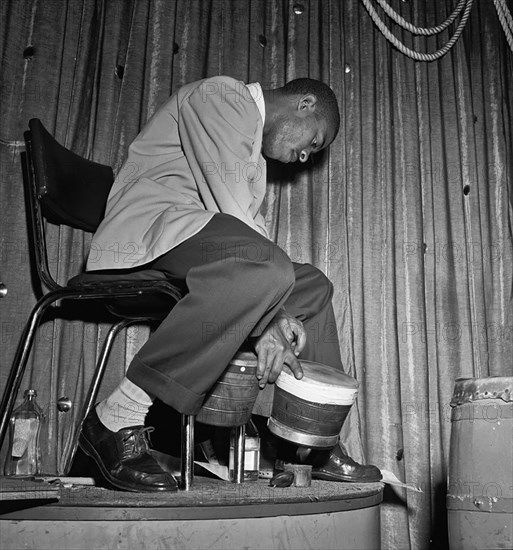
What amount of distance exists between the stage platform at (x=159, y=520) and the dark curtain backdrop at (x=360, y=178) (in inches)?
38.8

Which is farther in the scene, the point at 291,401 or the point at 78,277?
the point at 78,277

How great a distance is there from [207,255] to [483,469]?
2.38 feet

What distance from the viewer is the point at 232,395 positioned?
5.02 feet

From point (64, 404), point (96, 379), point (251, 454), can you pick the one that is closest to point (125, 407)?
point (251, 454)

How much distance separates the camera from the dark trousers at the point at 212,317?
1430mm

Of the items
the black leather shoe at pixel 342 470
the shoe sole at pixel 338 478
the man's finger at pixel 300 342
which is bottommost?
the shoe sole at pixel 338 478

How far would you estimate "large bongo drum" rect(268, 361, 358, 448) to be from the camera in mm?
1567

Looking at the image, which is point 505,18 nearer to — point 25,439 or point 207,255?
point 207,255

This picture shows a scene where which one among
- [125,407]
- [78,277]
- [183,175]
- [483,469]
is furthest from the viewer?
[183,175]

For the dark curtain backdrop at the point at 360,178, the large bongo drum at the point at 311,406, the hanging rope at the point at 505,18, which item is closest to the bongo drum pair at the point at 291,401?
the large bongo drum at the point at 311,406

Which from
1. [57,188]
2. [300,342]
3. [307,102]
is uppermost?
[307,102]

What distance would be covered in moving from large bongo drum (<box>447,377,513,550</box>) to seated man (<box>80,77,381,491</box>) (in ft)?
1.25

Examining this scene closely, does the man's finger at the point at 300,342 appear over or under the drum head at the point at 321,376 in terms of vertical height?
over

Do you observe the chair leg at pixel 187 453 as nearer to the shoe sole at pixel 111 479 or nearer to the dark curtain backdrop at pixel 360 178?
→ the shoe sole at pixel 111 479
